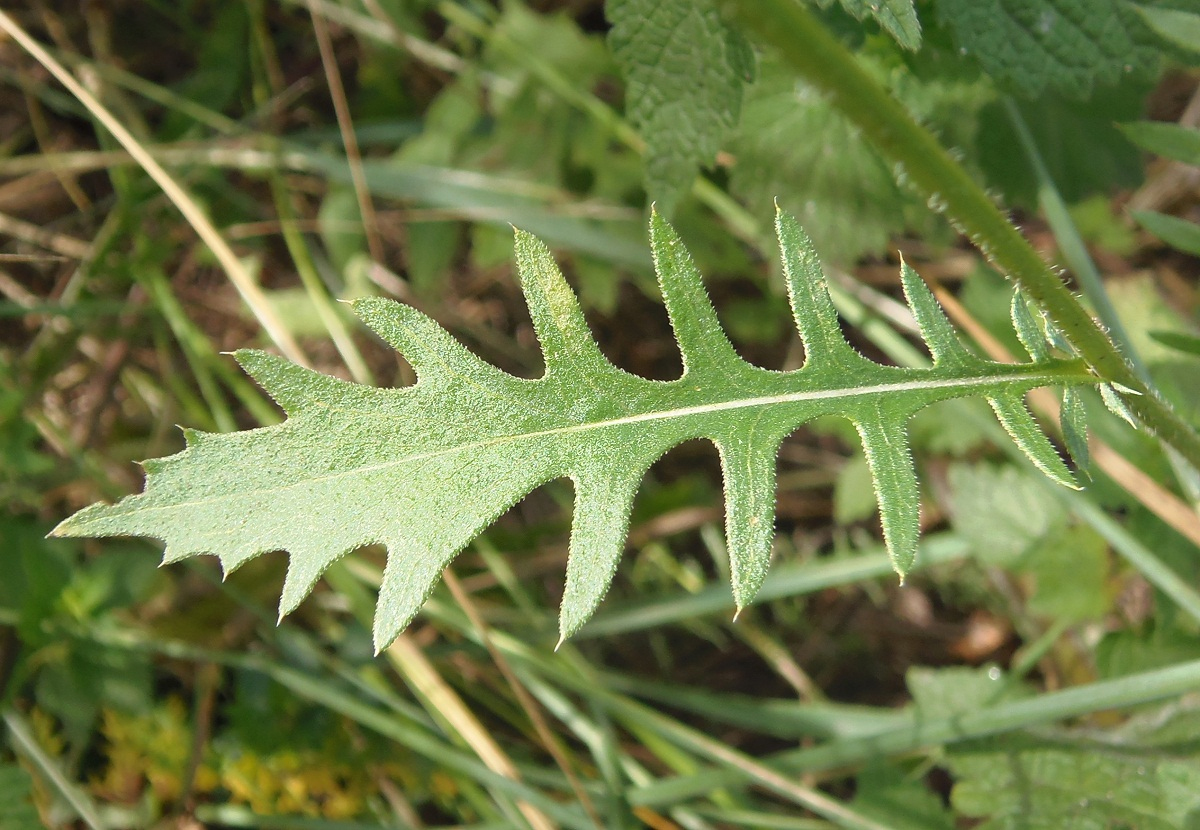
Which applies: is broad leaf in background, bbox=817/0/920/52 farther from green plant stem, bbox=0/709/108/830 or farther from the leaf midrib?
green plant stem, bbox=0/709/108/830

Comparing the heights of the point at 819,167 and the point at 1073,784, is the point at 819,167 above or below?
above

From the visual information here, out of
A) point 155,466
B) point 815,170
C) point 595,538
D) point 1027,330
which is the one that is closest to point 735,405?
point 595,538

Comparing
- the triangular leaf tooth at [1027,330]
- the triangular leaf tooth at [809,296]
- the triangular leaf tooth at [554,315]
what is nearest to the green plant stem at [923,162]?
the triangular leaf tooth at [1027,330]

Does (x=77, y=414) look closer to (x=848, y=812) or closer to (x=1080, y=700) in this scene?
(x=848, y=812)

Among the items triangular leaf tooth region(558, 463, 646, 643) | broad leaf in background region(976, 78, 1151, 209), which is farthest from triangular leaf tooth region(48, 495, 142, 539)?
broad leaf in background region(976, 78, 1151, 209)

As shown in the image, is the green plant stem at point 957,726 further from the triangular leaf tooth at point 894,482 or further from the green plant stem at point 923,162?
the triangular leaf tooth at point 894,482

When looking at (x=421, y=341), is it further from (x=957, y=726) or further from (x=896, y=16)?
(x=957, y=726)
